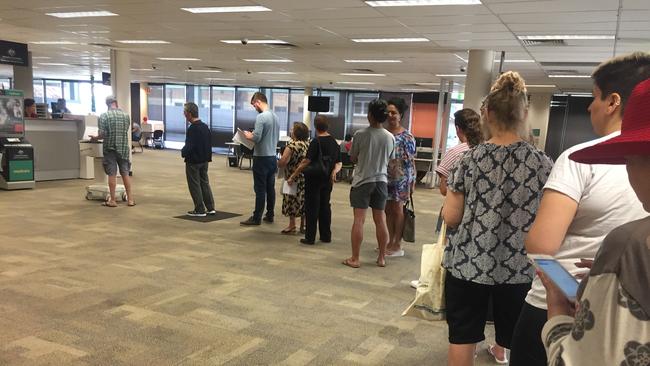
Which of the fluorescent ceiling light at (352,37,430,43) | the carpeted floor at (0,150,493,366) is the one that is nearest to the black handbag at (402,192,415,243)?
the carpeted floor at (0,150,493,366)

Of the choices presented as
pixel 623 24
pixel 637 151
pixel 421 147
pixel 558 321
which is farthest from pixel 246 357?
pixel 421 147

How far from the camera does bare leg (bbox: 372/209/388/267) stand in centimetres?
428

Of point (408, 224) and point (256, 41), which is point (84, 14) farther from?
point (408, 224)

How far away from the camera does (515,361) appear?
1537 millimetres

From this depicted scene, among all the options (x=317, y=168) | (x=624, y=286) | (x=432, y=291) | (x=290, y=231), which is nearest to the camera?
(x=624, y=286)

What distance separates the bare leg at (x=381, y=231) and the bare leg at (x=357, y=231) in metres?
0.11

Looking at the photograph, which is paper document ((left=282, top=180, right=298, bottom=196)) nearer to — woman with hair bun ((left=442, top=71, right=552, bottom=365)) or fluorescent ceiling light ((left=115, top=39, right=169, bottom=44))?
woman with hair bun ((left=442, top=71, right=552, bottom=365))

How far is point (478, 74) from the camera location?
780 centimetres

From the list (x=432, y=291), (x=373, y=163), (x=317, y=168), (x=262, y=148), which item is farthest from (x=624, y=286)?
(x=262, y=148)

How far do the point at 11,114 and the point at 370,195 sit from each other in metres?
7.20

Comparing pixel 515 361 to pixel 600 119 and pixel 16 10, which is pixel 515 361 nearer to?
pixel 600 119

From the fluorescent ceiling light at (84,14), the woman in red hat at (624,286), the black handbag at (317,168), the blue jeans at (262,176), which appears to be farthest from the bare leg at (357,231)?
the fluorescent ceiling light at (84,14)

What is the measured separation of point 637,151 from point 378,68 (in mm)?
10874

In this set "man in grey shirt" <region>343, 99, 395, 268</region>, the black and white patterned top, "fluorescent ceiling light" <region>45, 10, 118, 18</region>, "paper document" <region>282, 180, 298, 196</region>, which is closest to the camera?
the black and white patterned top
